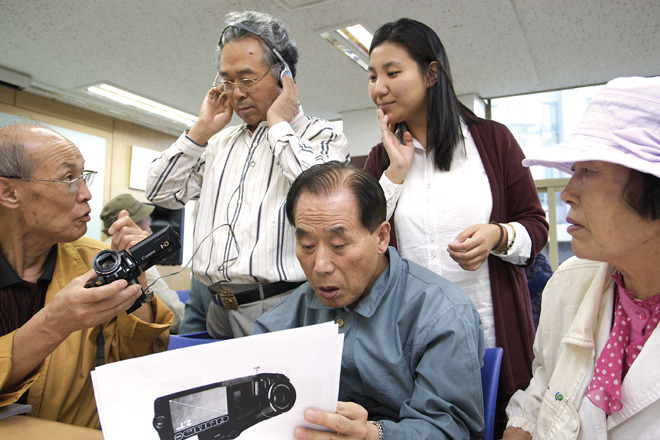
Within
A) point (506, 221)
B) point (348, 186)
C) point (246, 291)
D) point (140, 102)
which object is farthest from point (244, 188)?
point (140, 102)

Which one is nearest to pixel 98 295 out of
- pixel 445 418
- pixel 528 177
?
pixel 445 418

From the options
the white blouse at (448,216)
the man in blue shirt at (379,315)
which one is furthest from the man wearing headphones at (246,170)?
the white blouse at (448,216)

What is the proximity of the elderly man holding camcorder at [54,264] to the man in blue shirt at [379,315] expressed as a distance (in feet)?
1.36

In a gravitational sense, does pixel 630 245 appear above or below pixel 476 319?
above

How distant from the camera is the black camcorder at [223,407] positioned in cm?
75

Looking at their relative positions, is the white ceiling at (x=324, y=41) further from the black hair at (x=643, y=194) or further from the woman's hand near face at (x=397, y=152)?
the black hair at (x=643, y=194)

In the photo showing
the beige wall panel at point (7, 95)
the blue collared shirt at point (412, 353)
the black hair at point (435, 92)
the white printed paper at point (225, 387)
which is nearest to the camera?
the white printed paper at point (225, 387)

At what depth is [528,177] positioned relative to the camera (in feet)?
4.98

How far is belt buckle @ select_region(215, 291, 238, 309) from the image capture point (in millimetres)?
1469

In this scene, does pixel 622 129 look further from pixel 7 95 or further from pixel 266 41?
pixel 7 95

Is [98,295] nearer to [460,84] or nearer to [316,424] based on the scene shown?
[316,424]

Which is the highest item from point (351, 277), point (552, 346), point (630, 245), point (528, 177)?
point (528, 177)

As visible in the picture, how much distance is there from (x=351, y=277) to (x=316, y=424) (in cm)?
42

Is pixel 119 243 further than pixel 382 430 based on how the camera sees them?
Yes
